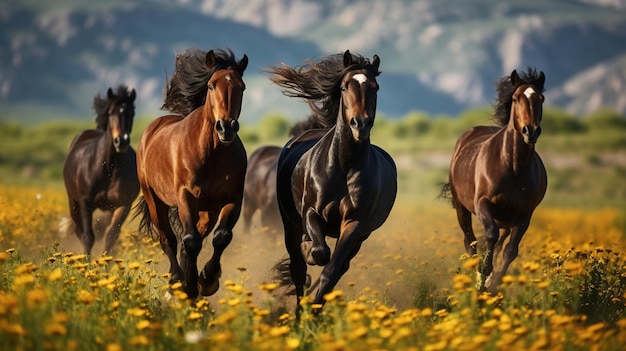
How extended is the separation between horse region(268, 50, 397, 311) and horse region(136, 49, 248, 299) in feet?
2.30

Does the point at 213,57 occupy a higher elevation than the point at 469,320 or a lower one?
higher

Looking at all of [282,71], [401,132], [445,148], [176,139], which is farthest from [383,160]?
[401,132]

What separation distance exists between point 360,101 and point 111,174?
6.29 meters

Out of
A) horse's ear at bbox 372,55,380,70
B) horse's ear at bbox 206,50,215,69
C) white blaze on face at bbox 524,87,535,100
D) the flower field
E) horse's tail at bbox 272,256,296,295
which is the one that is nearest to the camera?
the flower field

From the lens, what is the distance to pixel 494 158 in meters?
10.5

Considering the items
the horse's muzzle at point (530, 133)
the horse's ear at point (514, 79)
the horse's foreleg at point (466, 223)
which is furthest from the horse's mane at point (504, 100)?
the horse's foreleg at point (466, 223)

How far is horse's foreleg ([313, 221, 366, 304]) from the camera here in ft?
24.2

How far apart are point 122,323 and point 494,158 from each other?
607cm

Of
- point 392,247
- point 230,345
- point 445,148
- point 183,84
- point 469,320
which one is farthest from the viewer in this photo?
point 445,148

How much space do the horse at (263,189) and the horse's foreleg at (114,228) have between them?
4006 millimetres

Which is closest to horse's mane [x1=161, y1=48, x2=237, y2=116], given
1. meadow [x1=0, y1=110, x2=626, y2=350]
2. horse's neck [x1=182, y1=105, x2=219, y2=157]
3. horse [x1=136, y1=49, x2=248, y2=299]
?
horse [x1=136, y1=49, x2=248, y2=299]

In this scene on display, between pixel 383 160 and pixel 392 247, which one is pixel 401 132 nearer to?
pixel 392 247

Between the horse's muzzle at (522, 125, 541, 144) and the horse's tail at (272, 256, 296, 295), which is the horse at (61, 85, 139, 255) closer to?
the horse's tail at (272, 256, 296, 295)

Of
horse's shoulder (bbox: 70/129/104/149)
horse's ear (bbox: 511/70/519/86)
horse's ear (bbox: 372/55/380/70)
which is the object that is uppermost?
horse's shoulder (bbox: 70/129/104/149)
